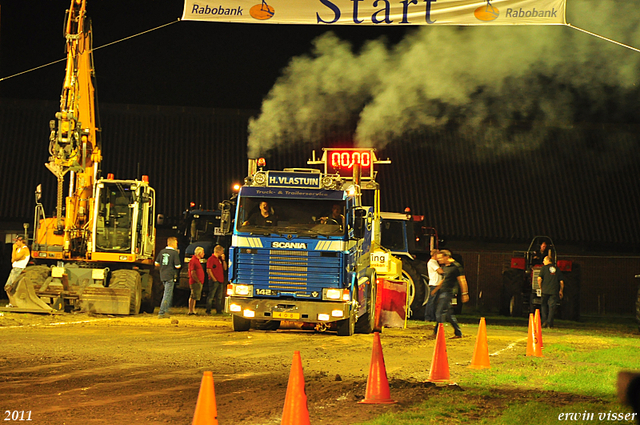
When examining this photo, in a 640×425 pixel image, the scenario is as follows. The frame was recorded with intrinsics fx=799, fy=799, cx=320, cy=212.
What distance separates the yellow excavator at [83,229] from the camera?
2041 cm

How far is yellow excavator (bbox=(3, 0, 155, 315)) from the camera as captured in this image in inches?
803

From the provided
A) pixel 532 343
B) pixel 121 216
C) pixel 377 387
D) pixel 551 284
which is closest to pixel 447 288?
pixel 532 343

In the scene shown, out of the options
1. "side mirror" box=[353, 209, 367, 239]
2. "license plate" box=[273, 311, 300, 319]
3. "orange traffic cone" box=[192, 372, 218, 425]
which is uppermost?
"side mirror" box=[353, 209, 367, 239]

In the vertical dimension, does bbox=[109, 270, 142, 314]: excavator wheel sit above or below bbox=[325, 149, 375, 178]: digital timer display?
below

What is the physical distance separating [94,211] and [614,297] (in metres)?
22.2

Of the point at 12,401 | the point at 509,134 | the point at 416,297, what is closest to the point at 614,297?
the point at 509,134

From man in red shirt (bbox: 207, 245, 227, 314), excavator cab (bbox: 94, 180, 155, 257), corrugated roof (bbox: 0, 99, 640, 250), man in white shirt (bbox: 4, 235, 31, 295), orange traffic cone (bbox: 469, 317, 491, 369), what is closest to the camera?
orange traffic cone (bbox: 469, 317, 491, 369)

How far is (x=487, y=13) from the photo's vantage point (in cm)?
1595

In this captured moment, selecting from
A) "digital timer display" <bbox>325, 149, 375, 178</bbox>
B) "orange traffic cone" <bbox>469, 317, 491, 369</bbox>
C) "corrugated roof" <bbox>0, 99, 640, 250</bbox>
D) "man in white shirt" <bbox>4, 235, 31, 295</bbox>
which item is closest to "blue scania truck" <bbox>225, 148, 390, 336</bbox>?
"digital timer display" <bbox>325, 149, 375, 178</bbox>

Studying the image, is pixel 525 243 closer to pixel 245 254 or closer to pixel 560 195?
pixel 560 195

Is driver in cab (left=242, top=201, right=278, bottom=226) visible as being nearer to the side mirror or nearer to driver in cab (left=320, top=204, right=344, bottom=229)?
driver in cab (left=320, top=204, right=344, bottom=229)

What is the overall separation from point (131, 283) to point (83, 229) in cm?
206

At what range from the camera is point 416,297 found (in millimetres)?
23094

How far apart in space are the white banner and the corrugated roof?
1833cm
